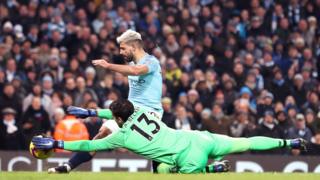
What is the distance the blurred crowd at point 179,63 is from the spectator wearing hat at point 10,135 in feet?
0.06

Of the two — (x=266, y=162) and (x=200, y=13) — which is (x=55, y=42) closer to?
(x=200, y=13)

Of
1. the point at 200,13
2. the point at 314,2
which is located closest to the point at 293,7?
the point at 314,2

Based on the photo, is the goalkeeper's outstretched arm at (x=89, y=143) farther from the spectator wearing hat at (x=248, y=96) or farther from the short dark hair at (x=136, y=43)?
the spectator wearing hat at (x=248, y=96)

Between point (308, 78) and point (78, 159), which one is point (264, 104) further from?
point (78, 159)

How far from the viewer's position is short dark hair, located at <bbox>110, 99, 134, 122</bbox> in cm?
1287

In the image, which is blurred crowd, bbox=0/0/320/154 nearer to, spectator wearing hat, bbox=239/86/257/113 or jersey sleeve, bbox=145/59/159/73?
spectator wearing hat, bbox=239/86/257/113

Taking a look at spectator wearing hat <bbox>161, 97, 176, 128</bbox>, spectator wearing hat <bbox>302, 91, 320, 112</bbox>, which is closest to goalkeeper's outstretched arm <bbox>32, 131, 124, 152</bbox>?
spectator wearing hat <bbox>161, 97, 176, 128</bbox>

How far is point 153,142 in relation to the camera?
12969 mm

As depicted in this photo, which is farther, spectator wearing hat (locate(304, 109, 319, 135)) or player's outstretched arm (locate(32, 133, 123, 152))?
spectator wearing hat (locate(304, 109, 319, 135))

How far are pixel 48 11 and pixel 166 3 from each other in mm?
3151

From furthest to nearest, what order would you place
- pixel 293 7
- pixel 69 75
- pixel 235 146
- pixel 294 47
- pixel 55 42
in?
pixel 293 7, pixel 294 47, pixel 55 42, pixel 69 75, pixel 235 146

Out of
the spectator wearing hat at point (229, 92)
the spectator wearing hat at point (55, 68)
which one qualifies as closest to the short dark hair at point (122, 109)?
the spectator wearing hat at point (55, 68)

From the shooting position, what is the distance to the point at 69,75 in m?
20.9

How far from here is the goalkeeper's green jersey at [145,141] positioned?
507 inches
